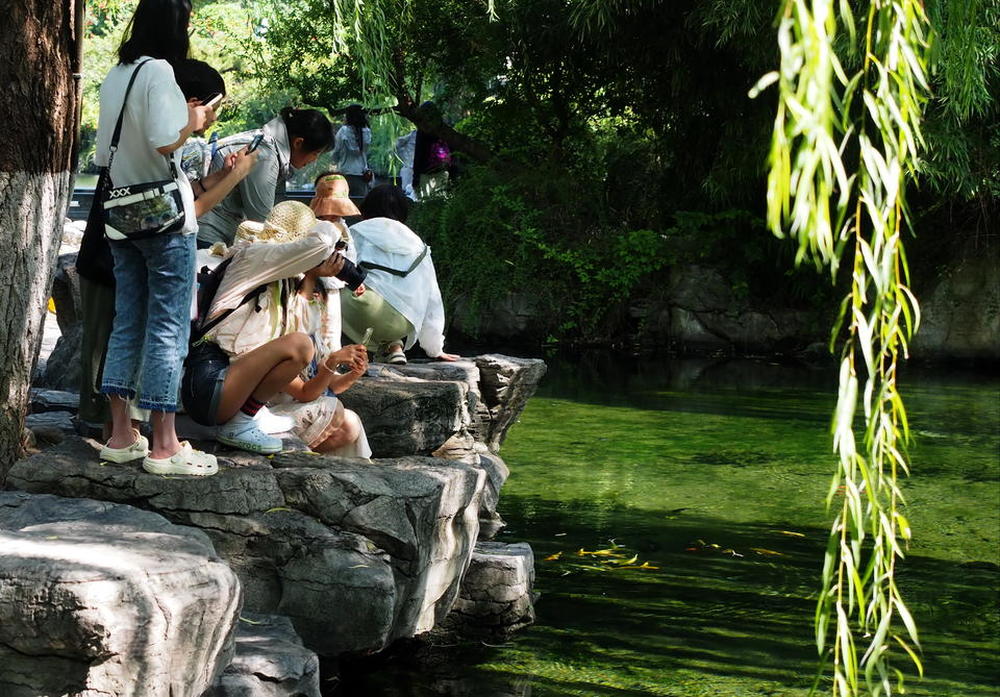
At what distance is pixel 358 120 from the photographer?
9812 millimetres

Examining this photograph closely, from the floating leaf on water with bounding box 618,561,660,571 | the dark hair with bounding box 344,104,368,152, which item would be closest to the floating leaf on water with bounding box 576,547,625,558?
the floating leaf on water with bounding box 618,561,660,571

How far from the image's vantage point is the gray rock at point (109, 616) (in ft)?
8.85

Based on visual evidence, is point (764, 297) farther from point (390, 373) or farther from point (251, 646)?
point (251, 646)

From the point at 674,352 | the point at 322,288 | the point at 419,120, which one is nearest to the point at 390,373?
the point at 322,288

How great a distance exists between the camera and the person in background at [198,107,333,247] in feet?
15.9

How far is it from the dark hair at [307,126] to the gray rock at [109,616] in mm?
2180

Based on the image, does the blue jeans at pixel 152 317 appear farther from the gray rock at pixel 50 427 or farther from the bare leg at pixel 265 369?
the gray rock at pixel 50 427

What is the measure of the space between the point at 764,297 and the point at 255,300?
944 centimetres

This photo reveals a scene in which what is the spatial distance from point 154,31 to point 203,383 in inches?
41.1

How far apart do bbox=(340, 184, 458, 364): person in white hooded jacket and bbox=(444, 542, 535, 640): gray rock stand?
5.10 ft

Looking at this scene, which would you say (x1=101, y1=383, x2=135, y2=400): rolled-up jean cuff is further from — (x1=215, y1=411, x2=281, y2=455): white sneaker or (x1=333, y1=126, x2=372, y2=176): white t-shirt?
(x1=333, y1=126, x2=372, y2=176): white t-shirt

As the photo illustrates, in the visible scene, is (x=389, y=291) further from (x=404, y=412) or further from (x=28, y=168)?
(x=28, y=168)

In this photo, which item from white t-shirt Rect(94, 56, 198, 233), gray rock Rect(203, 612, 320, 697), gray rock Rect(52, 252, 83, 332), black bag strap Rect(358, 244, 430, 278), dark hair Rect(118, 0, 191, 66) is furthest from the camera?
gray rock Rect(52, 252, 83, 332)

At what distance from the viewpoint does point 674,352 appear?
1279cm
